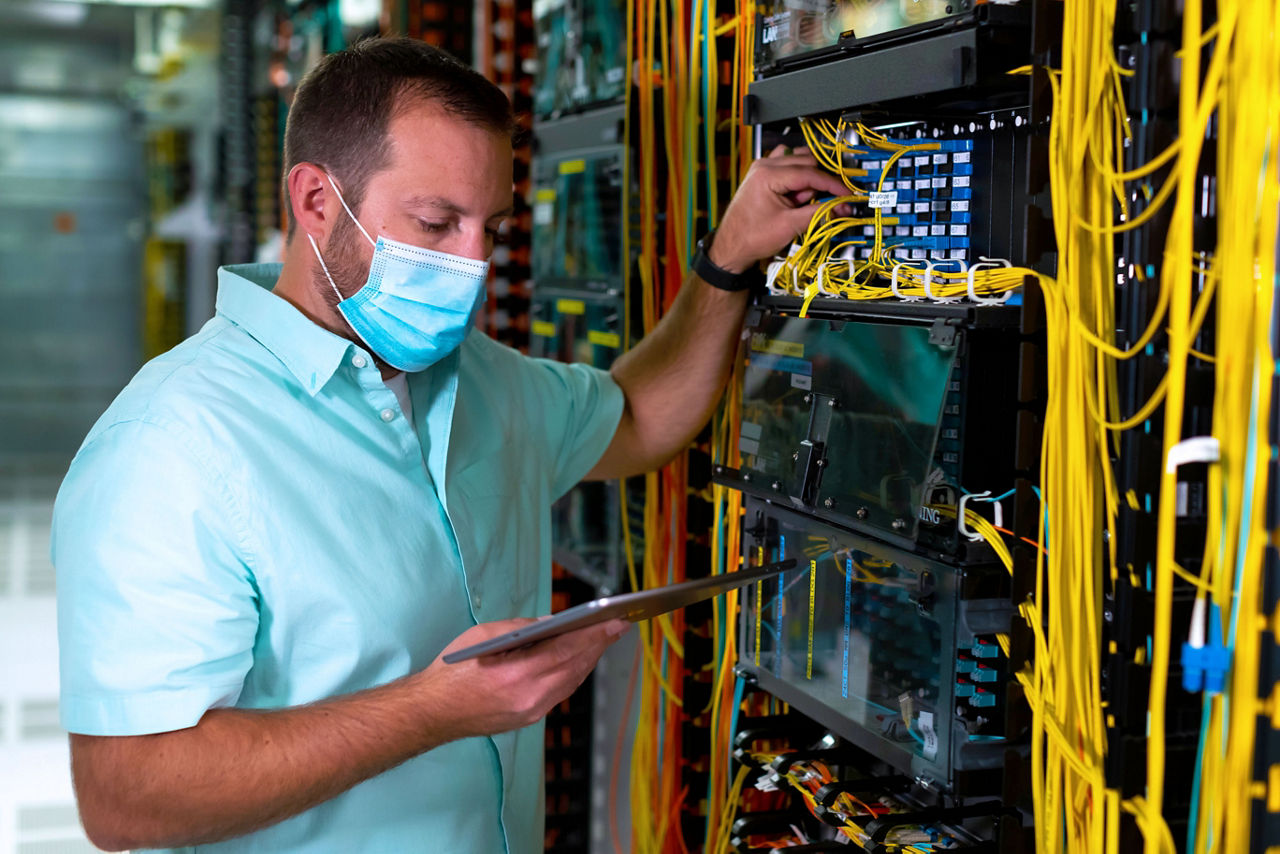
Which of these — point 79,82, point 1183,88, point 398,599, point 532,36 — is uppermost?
point 79,82

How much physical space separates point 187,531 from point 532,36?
1793mm

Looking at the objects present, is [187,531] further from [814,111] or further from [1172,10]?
[1172,10]

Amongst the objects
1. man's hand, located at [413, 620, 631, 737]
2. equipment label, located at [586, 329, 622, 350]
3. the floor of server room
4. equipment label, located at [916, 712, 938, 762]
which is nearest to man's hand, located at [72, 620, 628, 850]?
man's hand, located at [413, 620, 631, 737]

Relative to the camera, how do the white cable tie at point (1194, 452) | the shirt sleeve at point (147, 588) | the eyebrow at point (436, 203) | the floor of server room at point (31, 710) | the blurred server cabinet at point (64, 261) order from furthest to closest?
the blurred server cabinet at point (64, 261) < the floor of server room at point (31, 710) < the eyebrow at point (436, 203) < the shirt sleeve at point (147, 588) < the white cable tie at point (1194, 452)

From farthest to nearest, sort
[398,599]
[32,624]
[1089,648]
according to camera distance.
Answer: [32,624], [398,599], [1089,648]

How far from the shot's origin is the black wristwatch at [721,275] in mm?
1698

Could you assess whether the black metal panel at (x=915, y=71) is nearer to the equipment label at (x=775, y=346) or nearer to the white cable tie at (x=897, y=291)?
the white cable tie at (x=897, y=291)

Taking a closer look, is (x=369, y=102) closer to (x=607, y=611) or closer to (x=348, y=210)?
(x=348, y=210)

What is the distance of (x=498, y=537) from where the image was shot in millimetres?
1654

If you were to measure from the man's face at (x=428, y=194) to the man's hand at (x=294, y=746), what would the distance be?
19.6 inches

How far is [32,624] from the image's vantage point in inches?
193

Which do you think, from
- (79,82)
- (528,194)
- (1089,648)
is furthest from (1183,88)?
(79,82)

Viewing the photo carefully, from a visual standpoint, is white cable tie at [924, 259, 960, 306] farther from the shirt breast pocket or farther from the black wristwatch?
the shirt breast pocket

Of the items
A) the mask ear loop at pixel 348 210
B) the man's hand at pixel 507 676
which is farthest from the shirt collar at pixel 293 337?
the man's hand at pixel 507 676
